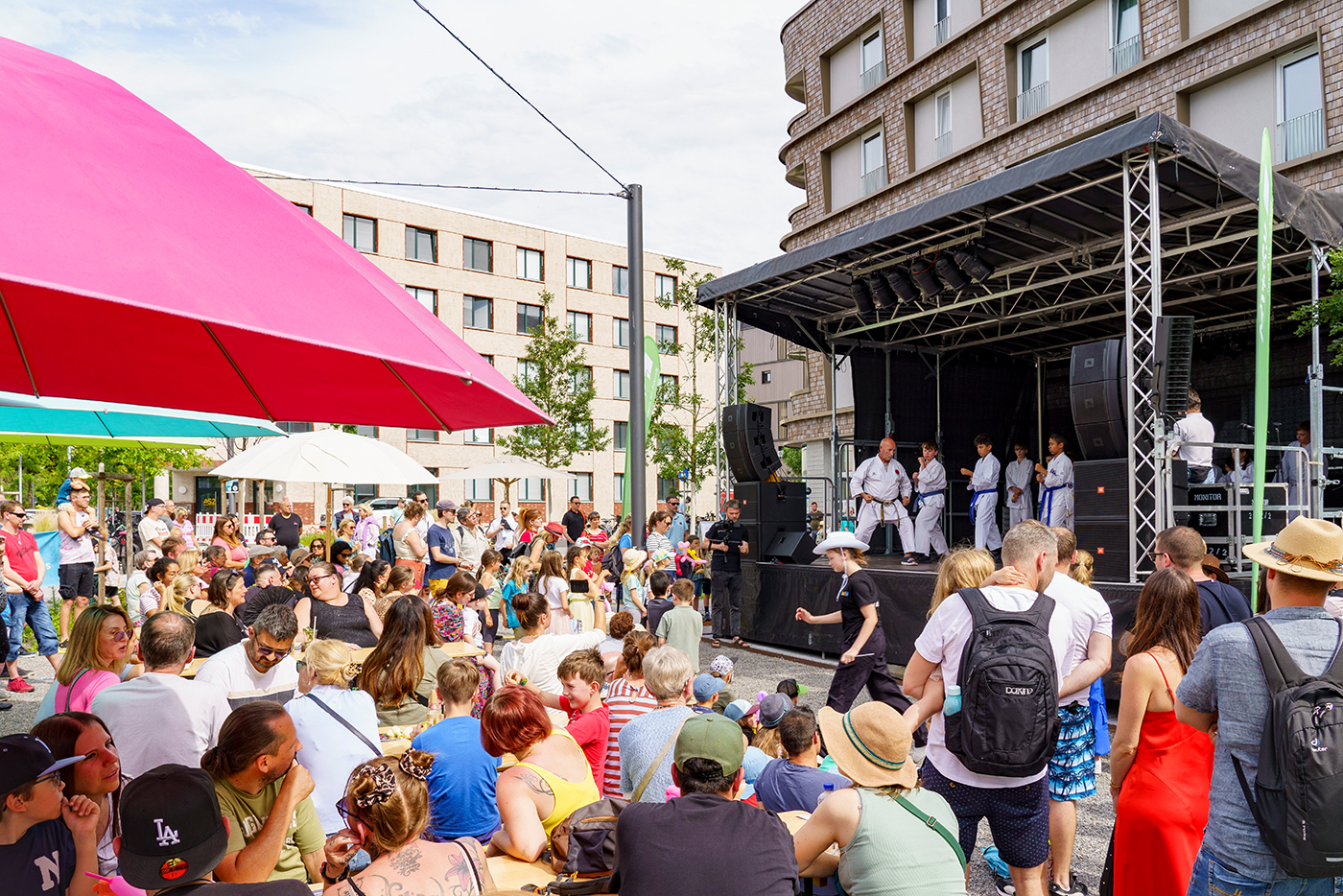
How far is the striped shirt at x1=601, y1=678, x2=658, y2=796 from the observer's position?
14.3 ft

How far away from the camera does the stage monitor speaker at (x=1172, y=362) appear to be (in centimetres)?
765

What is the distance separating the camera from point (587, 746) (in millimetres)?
4289

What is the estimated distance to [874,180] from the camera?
77.6ft

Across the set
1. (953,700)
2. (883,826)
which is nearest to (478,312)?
(953,700)

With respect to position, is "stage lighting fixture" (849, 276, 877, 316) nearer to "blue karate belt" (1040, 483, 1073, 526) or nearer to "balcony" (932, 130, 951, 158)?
"blue karate belt" (1040, 483, 1073, 526)

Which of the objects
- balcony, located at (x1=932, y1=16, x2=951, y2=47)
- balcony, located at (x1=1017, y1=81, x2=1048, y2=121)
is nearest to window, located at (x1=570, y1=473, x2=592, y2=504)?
balcony, located at (x1=932, y1=16, x2=951, y2=47)

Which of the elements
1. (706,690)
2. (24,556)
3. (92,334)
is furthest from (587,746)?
(24,556)

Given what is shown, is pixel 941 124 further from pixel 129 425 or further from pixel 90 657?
pixel 90 657

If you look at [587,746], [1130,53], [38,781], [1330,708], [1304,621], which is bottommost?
[587,746]

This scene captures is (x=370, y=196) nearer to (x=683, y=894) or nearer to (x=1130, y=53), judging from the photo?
(x=1130, y=53)

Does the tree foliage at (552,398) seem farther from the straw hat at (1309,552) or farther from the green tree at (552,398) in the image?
the straw hat at (1309,552)

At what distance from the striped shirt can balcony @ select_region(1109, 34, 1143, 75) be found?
18075 mm

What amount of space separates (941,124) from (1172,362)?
1577cm

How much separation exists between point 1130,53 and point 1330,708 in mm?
19235
